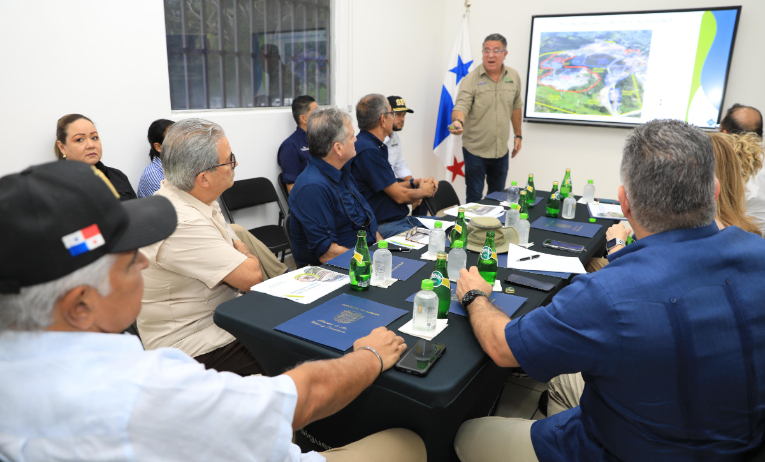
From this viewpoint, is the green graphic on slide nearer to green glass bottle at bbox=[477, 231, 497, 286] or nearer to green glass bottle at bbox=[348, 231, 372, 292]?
green glass bottle at bbox=[477, 231, 497, 286]

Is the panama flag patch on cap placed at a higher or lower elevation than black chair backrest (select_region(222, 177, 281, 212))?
higher

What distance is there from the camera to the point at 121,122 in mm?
3119

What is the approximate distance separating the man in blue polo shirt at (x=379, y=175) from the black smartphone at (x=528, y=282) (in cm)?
129

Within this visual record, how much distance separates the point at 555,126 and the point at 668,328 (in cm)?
503

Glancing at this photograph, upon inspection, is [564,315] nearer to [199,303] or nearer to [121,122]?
[199,303]

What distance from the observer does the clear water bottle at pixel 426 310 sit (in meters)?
1.47

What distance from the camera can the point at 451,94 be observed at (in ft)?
19.3

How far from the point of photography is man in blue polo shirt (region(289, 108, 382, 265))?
247cm

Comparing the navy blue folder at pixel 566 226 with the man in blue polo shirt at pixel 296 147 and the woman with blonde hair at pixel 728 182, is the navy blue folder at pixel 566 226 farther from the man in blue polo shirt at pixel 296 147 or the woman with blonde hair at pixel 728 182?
the man in blue polo shirt at pixel 296 147

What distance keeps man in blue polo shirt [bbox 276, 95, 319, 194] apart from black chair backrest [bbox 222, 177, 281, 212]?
193mm

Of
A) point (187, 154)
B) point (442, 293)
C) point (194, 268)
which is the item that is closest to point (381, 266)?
point (442, 293)

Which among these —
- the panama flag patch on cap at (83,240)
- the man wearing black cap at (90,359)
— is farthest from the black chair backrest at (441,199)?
the panama flag patch on cap at (83,240)

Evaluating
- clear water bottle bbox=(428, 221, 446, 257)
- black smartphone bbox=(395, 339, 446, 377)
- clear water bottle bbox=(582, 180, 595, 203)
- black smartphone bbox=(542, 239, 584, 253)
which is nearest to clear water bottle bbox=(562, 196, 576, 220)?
clear water bottle bbox=(582, 180, 595, 203)

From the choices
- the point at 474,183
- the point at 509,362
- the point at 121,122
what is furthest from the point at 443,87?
the point at 509,362
